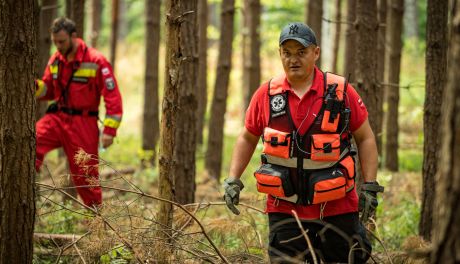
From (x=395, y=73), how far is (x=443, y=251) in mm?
9788

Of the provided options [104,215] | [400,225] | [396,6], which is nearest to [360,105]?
[104,215]

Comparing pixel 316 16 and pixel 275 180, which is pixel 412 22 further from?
pixel 275 180

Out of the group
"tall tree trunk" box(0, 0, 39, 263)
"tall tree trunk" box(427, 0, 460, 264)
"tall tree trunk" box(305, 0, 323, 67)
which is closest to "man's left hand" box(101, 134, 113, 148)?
"tall tree trunk" box(0, 0, 39, 263)

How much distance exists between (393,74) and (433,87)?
5258 millimetres

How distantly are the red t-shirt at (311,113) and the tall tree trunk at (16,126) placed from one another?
1.60m

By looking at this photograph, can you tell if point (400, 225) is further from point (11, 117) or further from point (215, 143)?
point (11, 117)

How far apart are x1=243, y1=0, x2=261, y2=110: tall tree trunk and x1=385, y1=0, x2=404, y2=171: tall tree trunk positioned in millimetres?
2903

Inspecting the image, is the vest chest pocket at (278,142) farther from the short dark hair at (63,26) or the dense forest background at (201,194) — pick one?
the short dark hair at (63,26)

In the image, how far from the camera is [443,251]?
2.56 metres

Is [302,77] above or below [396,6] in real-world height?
below

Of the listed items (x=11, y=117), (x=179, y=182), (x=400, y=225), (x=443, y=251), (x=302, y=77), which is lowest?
(x=400, y=225)

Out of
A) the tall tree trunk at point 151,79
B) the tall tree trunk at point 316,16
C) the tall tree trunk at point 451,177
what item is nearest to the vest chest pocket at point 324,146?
the tall tree trunk at point 451,177

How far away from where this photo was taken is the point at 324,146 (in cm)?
449

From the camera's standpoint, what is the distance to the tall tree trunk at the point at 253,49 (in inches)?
540
